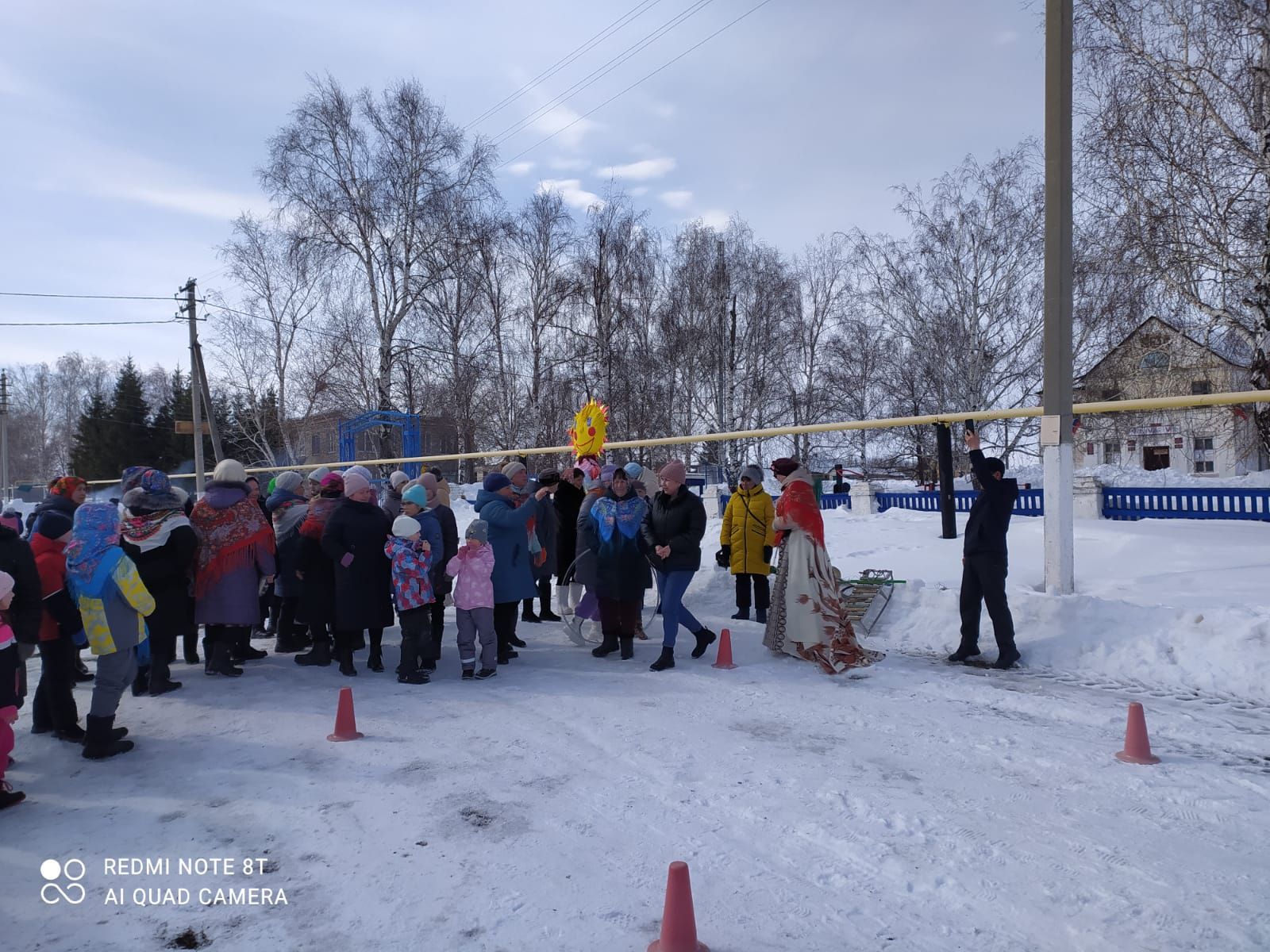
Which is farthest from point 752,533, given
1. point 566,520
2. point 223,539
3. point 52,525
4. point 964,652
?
point 52,525

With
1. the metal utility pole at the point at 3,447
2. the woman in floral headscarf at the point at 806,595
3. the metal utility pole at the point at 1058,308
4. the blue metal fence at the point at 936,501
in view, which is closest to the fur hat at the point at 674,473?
the woman in floral headscarf at the point at 806,595

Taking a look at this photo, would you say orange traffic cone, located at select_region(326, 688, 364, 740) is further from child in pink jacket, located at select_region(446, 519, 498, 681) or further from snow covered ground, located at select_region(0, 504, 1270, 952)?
child in pink jacket, located at select_region(446, 519, 498, 681)

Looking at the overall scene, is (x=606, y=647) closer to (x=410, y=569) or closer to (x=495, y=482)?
(x=495, y=482)

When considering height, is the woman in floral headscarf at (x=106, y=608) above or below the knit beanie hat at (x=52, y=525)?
below

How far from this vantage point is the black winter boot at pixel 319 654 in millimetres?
7520

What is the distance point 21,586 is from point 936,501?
18116 millimetres

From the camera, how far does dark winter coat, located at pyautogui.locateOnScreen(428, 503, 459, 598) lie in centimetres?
754

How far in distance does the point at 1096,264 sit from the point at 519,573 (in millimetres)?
14062

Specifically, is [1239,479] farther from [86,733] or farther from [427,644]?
[86,733]

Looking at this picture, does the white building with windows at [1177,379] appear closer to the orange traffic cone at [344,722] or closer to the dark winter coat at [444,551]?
the dark winter coat at [444,551]

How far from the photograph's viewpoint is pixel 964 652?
719 centimetres

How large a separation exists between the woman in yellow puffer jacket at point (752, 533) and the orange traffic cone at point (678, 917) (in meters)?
5.91

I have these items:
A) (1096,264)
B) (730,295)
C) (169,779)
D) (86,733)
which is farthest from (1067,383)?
(730,295)

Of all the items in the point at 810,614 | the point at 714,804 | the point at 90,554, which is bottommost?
the point at 714,804
